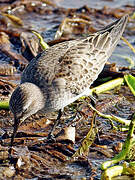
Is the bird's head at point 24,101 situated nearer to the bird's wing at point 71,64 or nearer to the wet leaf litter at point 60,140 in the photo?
the bird's wing at point 71,64

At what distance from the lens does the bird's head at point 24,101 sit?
671cm

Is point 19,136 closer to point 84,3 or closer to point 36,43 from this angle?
point 36,43

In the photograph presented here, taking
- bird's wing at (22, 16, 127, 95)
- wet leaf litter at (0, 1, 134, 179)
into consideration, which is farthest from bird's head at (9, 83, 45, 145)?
wet leaf litter at (0, 1, 134, 179)

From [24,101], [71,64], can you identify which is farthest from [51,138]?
[71,64]

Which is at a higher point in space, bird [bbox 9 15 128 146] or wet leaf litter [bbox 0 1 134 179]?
bird [bbox 9 15 128 146]

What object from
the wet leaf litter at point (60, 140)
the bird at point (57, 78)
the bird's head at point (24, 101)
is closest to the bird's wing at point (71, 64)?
the bird at point (57, 78)

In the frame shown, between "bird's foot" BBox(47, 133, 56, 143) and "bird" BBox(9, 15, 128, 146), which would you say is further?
"bird's foot" BBox(47, 133, 56, 143)

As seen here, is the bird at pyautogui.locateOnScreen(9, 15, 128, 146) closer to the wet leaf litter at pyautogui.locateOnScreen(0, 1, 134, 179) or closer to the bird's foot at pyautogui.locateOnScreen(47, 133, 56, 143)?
the wet leaf litter at pyautogui.locateOnScreen(0, 1, 134, 179)

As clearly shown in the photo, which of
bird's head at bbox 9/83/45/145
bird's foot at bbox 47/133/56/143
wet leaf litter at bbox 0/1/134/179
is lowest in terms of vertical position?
wet leaf litter at bbox 0/1/134/179

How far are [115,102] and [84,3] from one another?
6728 mm

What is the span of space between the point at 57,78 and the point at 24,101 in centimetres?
87

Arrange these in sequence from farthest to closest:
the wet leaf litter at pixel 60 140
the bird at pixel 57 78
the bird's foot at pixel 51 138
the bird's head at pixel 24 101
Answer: the bird's foot at pixel 51 138, the bird at pixel 57 78, the bird's head at pixel 24 101, the wet leaf litter at pixel 60 140

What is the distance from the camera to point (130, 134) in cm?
606

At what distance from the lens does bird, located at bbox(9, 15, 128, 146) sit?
6879 mm
